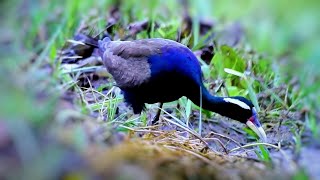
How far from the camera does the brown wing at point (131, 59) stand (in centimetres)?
377

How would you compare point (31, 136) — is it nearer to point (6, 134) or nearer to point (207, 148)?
point (6, 134)

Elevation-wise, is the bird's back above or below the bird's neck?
above

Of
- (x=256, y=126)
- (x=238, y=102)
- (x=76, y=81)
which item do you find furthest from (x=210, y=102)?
(x=76, y=81)

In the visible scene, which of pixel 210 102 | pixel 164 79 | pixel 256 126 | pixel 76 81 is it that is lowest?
pixel 256 126

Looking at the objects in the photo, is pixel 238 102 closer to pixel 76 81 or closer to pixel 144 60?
pixel 144 60

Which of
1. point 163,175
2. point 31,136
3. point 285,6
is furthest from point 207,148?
point 31,136

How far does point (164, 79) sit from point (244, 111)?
0.48 metres

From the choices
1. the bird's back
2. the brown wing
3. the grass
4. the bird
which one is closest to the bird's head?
the bird

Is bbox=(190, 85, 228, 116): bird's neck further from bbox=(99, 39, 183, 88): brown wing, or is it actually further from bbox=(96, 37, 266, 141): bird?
bbox=(99, 39, 183, 88): brown wing

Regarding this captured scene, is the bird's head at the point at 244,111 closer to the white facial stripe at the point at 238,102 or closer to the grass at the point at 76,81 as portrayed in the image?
the white facial stripe at the point at 238,102

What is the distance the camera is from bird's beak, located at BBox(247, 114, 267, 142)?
3725 mm

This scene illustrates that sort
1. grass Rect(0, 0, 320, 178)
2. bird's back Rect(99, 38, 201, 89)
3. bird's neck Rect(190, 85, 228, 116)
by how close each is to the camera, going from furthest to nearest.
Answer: bird's neck Rect(190, 85, 228, 116)
bird's back Rect(99, 38, 201, 89)
grass Rect(0, 0, 320, 178)

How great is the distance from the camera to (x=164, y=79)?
370 cm

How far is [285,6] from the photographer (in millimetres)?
2477
